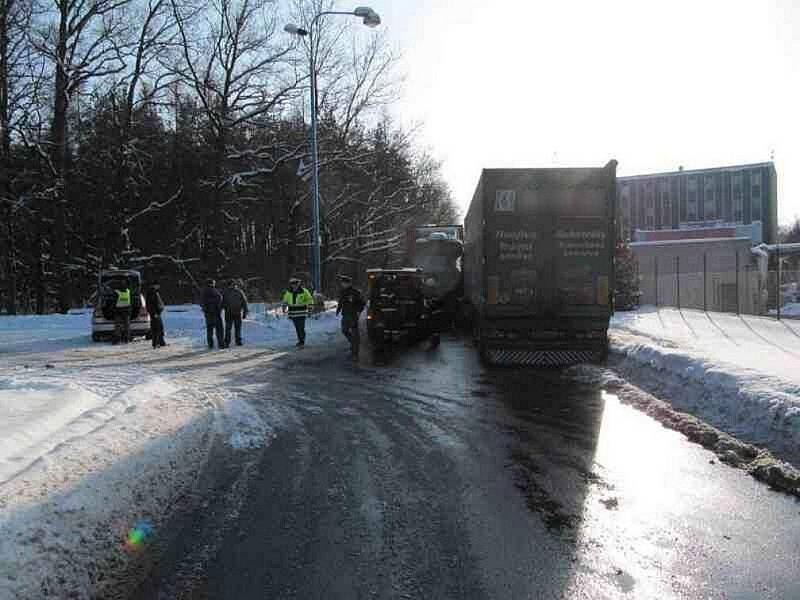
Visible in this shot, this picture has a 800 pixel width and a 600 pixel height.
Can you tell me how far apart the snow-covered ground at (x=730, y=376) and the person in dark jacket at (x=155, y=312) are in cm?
1129

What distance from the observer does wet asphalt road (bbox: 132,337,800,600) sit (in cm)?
387

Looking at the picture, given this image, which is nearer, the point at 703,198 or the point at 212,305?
the point at 212,305

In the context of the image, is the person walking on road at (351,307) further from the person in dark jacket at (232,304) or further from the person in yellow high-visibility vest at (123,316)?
the person in yellow high-visibility vest at (123,316)

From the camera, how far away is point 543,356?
1279 cm

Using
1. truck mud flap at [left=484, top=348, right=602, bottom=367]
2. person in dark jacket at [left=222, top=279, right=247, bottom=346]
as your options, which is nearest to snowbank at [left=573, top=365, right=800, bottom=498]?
truck mud flap at [left=484, top=348, right=602, bottom=367]

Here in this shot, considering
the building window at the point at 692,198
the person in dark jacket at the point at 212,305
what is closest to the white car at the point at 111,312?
the person in dark jacket at the point at 212,305

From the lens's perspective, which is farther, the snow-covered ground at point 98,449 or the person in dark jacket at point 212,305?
the person in dark jacket at point 212,305

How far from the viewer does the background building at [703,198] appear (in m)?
91.9

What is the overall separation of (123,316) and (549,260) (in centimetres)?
1198

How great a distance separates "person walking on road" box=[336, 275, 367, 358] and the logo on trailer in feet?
13.5

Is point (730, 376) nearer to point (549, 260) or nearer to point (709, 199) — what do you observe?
point (549, 260)

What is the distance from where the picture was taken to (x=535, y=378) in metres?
11.9

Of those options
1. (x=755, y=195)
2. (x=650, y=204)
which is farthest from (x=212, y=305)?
(x=755, y=195)

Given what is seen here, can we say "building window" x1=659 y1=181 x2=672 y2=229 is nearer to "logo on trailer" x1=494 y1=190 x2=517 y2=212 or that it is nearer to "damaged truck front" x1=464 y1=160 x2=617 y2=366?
"damaged truck front" x1=464 y1=160 x2=617 y2=366
